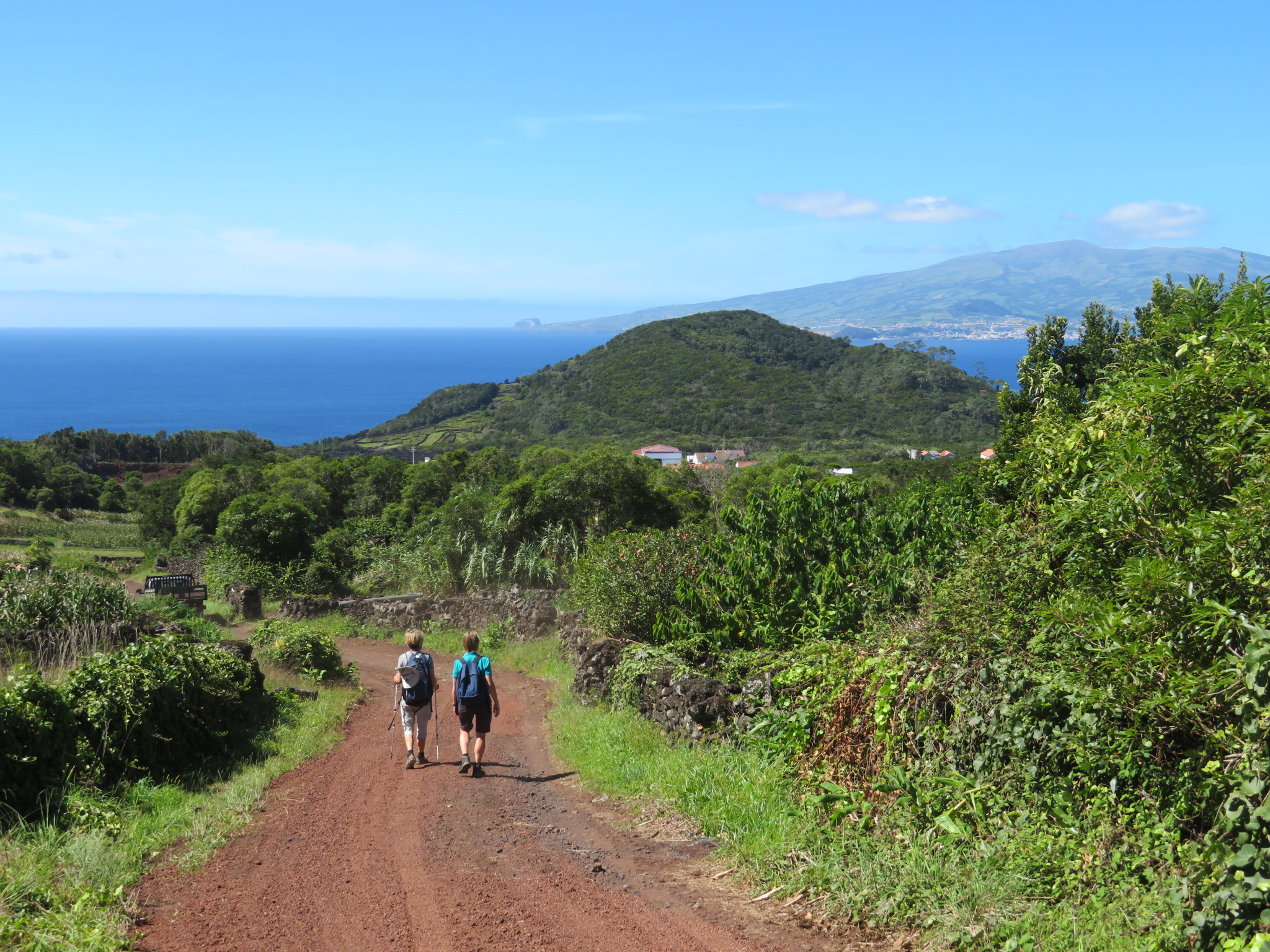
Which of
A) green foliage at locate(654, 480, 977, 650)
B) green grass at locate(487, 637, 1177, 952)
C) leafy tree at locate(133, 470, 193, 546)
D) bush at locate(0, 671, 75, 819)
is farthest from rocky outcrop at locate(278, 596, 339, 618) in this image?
leafy tree at locate(133, 470, 193, 546)

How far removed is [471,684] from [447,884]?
114 inches

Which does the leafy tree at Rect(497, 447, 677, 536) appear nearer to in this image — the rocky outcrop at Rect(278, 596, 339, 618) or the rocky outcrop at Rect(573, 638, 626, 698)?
the rocky outcrop at Rect(278, 596, 339, 618)

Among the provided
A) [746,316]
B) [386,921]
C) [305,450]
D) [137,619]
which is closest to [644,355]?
[746,316]

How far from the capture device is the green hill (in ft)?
306

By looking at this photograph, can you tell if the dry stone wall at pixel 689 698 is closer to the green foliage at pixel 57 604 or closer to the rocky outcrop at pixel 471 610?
the rocky outcrop at pixel 471 610

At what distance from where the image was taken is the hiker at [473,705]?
25.2 ft

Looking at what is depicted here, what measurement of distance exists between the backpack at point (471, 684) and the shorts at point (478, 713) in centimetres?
5

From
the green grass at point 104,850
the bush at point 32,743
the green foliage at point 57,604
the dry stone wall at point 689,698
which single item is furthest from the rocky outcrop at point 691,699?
Result: the green foliage at point 57,604

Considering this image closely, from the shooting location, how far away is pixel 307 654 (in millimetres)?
11727

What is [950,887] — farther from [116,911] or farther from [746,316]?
[746,316]

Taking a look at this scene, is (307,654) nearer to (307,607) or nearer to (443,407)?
(307,607)

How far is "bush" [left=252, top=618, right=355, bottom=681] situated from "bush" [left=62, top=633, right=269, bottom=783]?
2.73 m

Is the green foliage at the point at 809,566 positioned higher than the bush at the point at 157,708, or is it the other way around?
the green foliage at the point at 809,566

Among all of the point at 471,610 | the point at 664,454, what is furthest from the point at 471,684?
the point at 664,454
